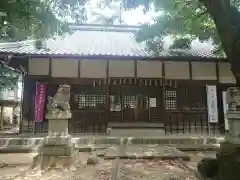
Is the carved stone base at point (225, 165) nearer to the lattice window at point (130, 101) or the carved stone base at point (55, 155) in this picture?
the carved stone base at point (55, 155)

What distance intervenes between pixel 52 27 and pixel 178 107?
1017 cm

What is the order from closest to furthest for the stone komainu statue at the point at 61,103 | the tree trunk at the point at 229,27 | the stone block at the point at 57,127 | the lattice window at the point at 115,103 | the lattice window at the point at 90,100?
the tree trunk at the point at 229,27, the stone block at the point at 57,127, the stone komainu statue at the point at 61,103, the lattice window at the point at 90,100, the lattice window at the point at 115,103

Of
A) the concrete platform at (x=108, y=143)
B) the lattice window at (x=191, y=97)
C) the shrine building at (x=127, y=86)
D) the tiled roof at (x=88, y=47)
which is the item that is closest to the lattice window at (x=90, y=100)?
the shrine building at (x=127, y=86)

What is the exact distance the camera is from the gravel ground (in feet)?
22.7

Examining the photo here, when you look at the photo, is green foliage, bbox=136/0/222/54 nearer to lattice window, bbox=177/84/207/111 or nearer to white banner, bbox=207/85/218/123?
lattice window, bbox=177/84/207/111

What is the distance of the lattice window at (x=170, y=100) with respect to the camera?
54.3ft

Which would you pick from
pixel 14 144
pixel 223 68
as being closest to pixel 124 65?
pixel 223 68

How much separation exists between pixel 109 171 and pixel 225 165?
377cm

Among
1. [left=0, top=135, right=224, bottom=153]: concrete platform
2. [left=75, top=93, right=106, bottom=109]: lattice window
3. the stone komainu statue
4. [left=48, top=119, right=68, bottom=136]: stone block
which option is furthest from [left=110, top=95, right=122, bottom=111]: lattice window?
[left=48, top=119, right=68, bottom=136]: stone block

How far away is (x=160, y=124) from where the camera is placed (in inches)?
637

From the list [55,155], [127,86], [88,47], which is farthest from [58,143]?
[88,47]

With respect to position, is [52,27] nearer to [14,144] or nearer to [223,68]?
[14,144]

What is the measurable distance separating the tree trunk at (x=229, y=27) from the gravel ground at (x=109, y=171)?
11.6 feet

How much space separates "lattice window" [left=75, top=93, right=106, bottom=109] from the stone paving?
6.91m
